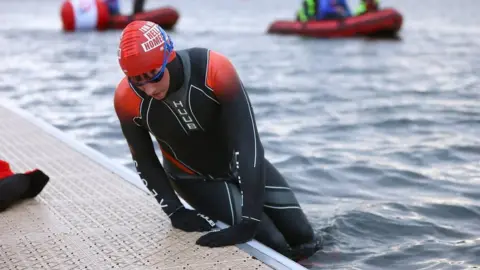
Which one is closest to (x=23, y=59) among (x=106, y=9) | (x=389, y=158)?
(x=106, y=9)

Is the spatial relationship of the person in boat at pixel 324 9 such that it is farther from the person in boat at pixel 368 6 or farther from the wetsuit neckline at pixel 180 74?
the wetsuit neckline at pixel 180 74

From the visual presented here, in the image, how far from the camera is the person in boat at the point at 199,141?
12.0 feet

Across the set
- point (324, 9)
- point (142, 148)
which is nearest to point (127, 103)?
point (142, 148)

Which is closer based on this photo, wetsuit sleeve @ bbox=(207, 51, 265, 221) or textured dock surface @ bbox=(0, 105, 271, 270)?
textured dock surface @ bbox=(0, 105, 271, 270)

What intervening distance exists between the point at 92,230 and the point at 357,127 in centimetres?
541

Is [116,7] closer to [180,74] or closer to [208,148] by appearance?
[208,148]

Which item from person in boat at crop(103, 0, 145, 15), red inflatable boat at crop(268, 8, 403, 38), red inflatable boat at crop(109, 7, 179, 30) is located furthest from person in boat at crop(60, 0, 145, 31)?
red inflatable boat at crop(268, 8, 403, 38)

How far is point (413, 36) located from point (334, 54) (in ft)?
20.6

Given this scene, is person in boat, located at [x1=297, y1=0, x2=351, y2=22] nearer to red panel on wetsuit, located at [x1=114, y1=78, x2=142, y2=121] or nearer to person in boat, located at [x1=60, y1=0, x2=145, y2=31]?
person in boat, located at [x1=60, y1=0, x2=145, y2=31]

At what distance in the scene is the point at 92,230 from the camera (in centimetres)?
403

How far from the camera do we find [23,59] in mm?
16781

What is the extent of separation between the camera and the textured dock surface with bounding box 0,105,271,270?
3543mm

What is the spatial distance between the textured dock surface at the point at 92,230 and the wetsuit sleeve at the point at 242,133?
0.30 meters

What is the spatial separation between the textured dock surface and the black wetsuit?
10.0 inches
